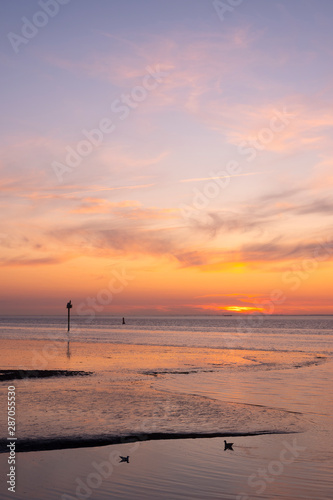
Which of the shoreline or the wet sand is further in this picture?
the shoreline

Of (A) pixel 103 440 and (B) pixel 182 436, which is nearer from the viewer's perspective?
(A) pixel 103 440

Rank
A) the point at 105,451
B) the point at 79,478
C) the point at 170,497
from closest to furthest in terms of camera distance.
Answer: the point at 170,497 < the point at 79,478 < the point at 105,451

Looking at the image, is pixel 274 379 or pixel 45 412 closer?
pixel 45 412

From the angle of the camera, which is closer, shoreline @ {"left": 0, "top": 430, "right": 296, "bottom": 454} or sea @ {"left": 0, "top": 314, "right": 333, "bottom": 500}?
sea @ {"left": 0, "top": 314, "right": 333, "bottom": 500}

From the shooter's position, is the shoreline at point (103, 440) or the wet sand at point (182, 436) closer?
the wet sand at point (182, 436)

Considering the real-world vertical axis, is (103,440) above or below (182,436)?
above

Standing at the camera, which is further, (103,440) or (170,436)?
(170,436)

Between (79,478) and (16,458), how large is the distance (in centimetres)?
185

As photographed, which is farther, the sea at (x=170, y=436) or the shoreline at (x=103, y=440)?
the shoreline at (x=103, y=440)

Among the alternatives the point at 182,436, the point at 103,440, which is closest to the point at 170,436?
the point at 182,436

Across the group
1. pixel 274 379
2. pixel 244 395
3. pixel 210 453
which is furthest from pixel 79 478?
pixel 274 379

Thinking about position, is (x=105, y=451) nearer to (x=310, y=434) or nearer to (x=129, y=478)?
(x=129, y=478)

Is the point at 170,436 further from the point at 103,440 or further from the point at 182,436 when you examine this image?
the point at 103,440

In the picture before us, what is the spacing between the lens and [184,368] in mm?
28453
